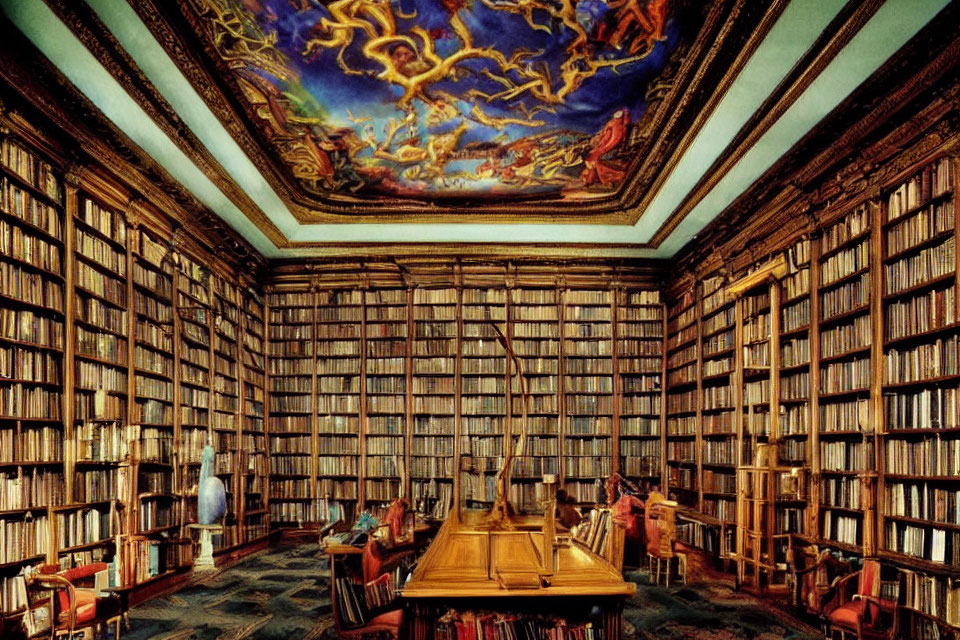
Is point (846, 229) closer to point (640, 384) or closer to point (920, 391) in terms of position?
point (920, 391)

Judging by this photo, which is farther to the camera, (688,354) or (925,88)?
(688,354)

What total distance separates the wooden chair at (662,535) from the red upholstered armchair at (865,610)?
2.23 metres

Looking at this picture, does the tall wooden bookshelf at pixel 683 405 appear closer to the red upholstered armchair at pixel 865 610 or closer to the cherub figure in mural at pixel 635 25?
the red upholstered armchair at pixel 865 610

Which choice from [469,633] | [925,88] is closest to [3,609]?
[469,633]

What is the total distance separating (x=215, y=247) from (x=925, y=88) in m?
7.79

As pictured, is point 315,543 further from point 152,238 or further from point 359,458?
point 152,238

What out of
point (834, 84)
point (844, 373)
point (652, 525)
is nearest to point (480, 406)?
point (652, 525)

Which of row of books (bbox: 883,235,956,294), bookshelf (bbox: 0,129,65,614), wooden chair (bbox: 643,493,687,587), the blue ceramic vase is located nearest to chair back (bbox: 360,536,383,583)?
bookshelf (bbox: 0,129,65,614)

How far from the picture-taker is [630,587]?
3842 millimetres

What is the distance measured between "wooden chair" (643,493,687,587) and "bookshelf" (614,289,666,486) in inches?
108

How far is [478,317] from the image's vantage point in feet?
36.4

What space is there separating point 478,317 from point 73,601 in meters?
7.14

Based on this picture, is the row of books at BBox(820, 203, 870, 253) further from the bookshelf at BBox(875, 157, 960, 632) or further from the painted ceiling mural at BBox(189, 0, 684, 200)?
the painted ceiling mural at BBox(189, 0, 684, 200)

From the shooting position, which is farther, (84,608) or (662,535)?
(662,535)
